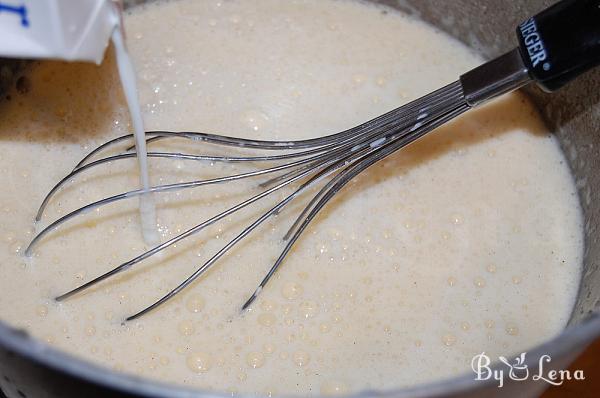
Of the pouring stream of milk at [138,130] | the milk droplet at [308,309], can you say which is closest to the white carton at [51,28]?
the pouring stream of milk at [138,130]

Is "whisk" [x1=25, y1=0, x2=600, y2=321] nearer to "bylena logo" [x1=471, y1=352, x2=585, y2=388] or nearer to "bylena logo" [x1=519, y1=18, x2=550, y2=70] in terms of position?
"bylena logo" [x1=519, y1=18, x2=550, y2=70]

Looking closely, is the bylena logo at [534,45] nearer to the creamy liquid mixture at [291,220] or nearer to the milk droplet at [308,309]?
the creamy liquid mixture at [291,220]

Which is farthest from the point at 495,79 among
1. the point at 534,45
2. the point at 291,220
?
the point at 291,220

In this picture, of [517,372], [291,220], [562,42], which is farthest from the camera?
[291,220]

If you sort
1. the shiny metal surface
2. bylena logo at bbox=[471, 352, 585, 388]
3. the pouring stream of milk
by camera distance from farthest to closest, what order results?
the shiny metal surface, the pouring stream of milk, bylena logo at bbox=[471, 352, 585, 388]

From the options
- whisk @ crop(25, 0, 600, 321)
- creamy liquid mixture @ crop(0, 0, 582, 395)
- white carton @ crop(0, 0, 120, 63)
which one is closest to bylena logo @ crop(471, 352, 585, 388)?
creamy liquid mixture @ crop(0, 0, 582, 395)

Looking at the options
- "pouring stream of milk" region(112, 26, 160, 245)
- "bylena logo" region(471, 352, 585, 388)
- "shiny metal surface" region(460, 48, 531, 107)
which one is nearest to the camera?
"bylena logo" region(471, 352, 585, 388)

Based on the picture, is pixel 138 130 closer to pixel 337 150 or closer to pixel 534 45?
pixel 337 150

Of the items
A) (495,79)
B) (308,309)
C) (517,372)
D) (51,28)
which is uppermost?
(495,79)
